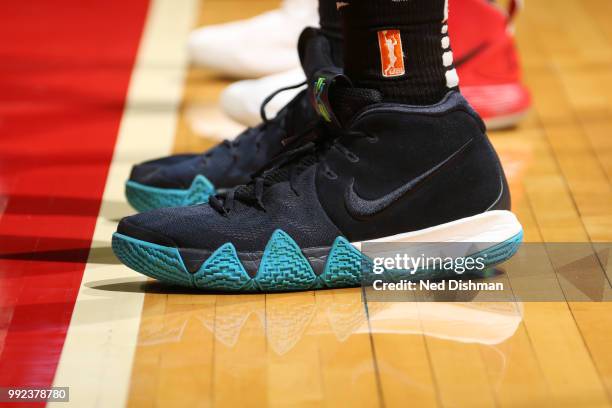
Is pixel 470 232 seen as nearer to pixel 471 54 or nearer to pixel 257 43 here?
pixel 471 54

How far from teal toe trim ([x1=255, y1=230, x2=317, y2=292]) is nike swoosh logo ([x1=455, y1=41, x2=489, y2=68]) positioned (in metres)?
0.80

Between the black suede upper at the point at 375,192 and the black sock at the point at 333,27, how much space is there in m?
0.28

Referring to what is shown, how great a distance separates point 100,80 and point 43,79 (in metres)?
0.13

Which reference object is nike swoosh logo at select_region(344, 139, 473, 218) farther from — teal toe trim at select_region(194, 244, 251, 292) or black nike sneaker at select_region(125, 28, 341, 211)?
black nike sneaker at select_region(125, 28, 341, 211)

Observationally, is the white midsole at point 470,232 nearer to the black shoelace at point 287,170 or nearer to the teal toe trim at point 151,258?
the black shoelace at point 287,170

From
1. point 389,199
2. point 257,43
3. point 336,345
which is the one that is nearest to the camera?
point 336,345

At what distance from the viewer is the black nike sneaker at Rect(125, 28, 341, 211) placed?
5.26 feet

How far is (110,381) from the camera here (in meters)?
1.18

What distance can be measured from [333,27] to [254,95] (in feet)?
1.19

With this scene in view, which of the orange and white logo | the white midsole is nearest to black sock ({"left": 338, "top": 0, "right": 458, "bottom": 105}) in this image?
the orange and white logo

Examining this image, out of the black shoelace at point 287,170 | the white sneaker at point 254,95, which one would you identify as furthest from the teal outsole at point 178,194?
the white sneaker at point 254,95

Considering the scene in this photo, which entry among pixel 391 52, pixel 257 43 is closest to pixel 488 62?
pixel 257 43

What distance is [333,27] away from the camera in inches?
64.5

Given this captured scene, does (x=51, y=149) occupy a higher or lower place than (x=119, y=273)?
lower
